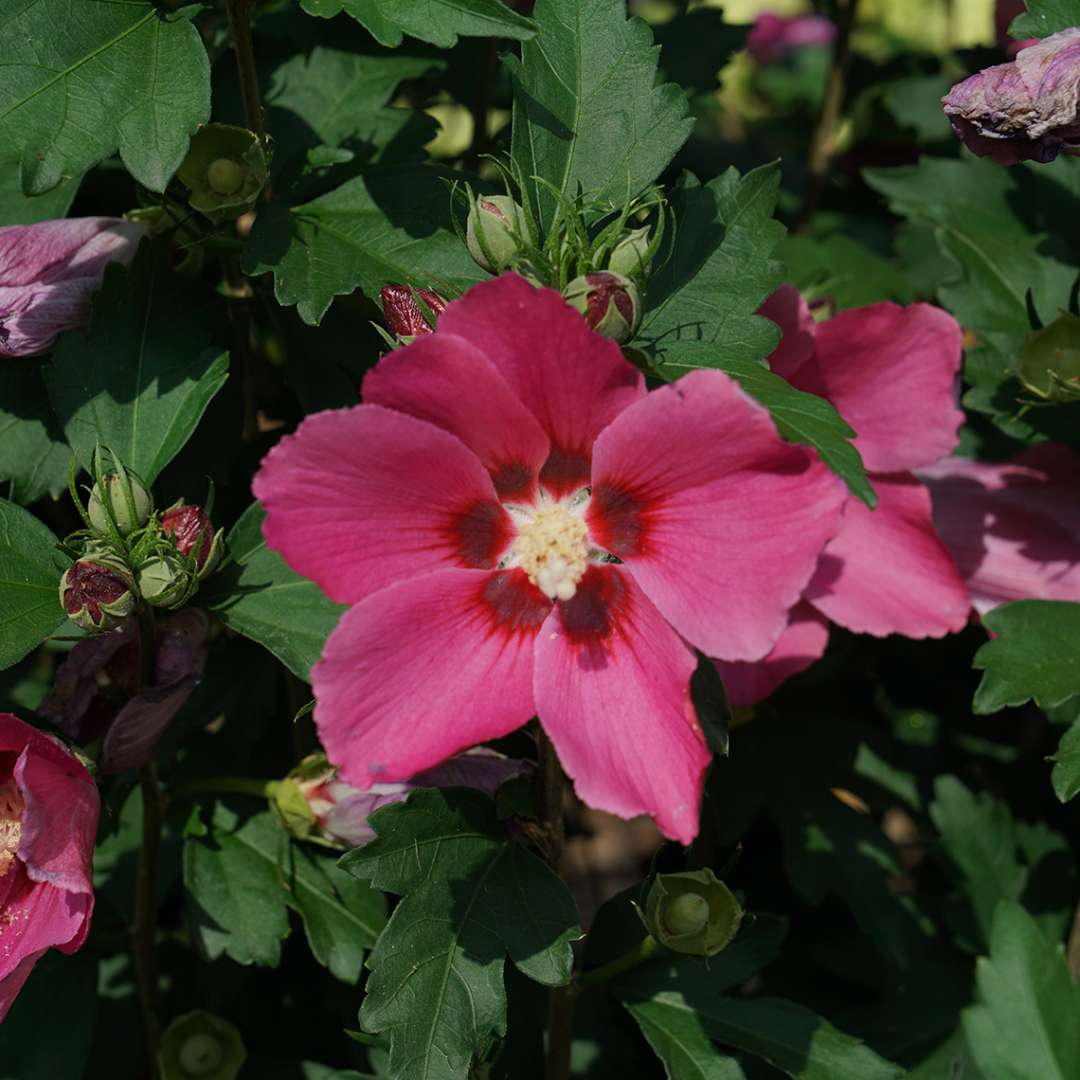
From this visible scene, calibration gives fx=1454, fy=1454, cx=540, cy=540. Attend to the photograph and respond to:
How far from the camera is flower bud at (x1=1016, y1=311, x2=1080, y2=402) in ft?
4.76

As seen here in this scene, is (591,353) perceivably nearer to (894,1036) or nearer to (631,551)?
(631,551)

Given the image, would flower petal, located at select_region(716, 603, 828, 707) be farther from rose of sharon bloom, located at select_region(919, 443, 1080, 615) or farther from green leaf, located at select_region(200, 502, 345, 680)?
green leaf, located at select_region(200, 502, 345, 680)

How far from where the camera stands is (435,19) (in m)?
1.14

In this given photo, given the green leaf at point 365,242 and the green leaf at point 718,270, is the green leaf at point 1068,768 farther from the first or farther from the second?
the green leaf at point 365,242

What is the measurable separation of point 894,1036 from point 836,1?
1.56m

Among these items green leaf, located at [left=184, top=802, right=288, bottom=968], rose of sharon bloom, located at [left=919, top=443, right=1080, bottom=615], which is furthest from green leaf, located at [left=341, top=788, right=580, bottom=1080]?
rose of sharon bloom, located at [left=919, top=443, right=1080, bottom=615]

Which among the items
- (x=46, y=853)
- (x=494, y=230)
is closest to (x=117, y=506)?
(x=46, y=853)

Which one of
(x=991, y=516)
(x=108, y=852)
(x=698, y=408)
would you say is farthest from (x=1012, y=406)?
(x=108, y=852)

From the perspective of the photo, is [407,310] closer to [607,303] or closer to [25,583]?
[607,303]

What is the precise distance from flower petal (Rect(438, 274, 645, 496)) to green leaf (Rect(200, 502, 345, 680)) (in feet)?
0.93

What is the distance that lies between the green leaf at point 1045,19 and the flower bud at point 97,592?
0.92 meters

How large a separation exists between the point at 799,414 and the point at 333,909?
28.0 inches

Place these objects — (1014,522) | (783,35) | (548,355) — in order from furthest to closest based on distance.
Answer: (783,35) < (1014,522) < (548,355)

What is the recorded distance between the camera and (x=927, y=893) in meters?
2.18
